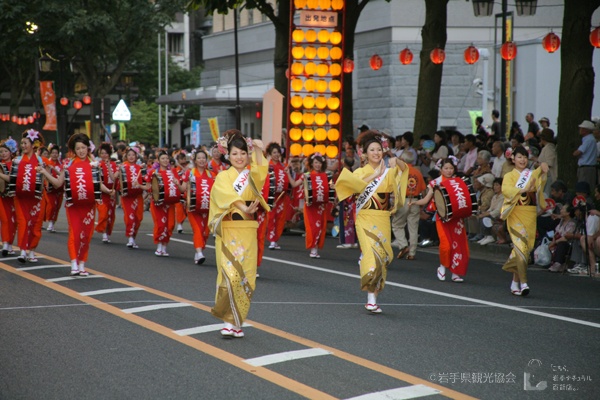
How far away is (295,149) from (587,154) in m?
7.12

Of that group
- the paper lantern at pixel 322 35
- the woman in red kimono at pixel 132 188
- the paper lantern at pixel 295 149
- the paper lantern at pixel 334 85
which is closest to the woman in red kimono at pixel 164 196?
the woman in red kimono at pixel 132 188

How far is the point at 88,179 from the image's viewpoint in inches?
520

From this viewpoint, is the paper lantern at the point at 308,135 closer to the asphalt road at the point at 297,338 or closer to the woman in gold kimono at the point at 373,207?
the asphalt road at the point at 297,338

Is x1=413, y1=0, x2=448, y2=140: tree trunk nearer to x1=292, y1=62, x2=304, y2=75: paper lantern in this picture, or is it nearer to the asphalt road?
x1=292, y1=62, x2=304, y2=75: paper lantern

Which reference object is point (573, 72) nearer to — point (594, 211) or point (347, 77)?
point (594, 211)

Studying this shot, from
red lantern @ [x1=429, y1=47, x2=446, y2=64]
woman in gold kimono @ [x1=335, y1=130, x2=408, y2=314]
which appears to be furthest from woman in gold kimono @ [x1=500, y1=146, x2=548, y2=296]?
red lantern @ [x1=429, y1=47, x2=446, y2=64]

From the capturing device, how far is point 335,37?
71.2 feet

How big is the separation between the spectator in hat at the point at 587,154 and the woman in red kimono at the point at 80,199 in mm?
8733

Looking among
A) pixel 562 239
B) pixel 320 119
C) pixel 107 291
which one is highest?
pixel 320 119

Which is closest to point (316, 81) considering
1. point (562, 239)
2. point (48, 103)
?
point (562, 239)

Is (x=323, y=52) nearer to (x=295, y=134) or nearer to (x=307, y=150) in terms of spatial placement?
(x=295, y=134)

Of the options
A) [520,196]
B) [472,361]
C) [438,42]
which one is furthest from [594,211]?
[438,42]

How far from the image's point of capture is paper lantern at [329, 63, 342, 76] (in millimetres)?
21766

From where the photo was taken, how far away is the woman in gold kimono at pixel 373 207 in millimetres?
10297
